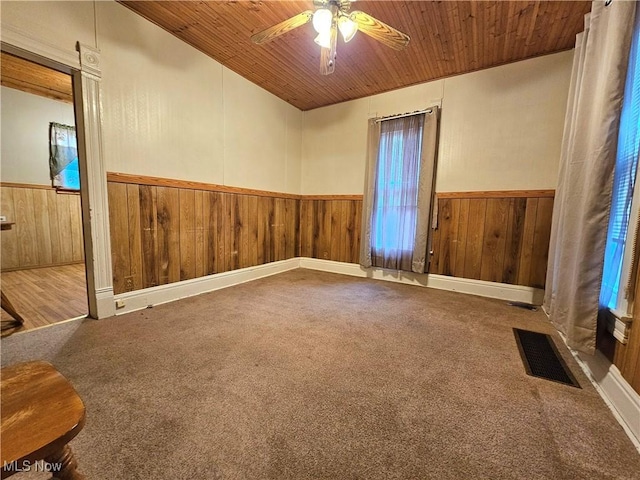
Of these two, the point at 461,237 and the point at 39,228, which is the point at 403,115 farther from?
the point at 39,228

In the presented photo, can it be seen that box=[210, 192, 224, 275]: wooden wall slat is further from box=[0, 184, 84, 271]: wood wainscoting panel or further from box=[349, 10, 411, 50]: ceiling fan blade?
box=[0, 184, 84, 271]: wood wainscoting panel

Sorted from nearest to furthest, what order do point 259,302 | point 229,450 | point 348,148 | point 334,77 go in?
point 229,450
point 259,302
point 334,77
point 348,148

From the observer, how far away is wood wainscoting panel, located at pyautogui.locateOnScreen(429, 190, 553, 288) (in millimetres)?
2750

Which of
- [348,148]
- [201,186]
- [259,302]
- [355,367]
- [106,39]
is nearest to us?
[355,367]

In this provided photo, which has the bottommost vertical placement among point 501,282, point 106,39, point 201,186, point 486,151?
point 501,282

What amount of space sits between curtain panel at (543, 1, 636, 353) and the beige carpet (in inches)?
16.4

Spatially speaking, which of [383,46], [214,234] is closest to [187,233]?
[214,234]

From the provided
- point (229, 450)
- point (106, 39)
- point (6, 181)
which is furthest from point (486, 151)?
point (6, 181)

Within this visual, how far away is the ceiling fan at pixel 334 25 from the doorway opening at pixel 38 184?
3.25 meters

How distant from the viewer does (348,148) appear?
153 inches

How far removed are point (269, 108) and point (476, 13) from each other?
2501 mm

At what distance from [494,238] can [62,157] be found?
6374 millimetres

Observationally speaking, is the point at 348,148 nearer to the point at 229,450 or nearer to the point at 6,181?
the point at 229,450

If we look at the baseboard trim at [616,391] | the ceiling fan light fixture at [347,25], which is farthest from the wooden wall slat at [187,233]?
the baseboard trim at [616,391]
